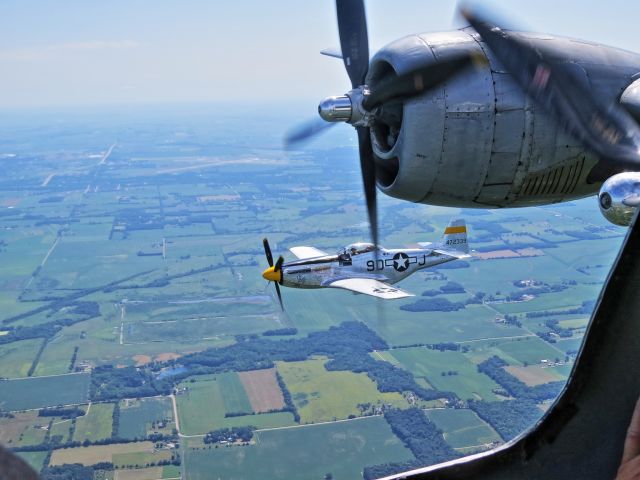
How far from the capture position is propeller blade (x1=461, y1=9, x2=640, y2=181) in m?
7.20

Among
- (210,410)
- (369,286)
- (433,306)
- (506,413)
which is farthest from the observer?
(433,306)

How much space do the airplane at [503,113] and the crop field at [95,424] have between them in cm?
5557

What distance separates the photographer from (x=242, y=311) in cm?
9156

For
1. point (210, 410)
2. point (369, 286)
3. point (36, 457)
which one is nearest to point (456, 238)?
point (369, 286)

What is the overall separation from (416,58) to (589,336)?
4.62m

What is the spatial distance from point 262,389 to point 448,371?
17.8 metres

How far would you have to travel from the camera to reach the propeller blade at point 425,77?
8.09m

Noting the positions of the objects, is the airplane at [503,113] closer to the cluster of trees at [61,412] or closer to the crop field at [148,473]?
the crop field at [148,473]

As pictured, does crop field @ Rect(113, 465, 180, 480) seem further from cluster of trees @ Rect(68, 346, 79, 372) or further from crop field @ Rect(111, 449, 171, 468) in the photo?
cluster of trees @ Rect(68, 346, 79, 372)

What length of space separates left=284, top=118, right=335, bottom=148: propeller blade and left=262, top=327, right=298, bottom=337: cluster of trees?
71.6 metres

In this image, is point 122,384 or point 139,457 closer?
point 139,457

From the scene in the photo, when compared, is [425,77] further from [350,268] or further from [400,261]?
[400,261]

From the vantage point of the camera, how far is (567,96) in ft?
24.3

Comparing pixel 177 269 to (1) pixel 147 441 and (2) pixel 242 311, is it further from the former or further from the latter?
(1) pixel 147 441
